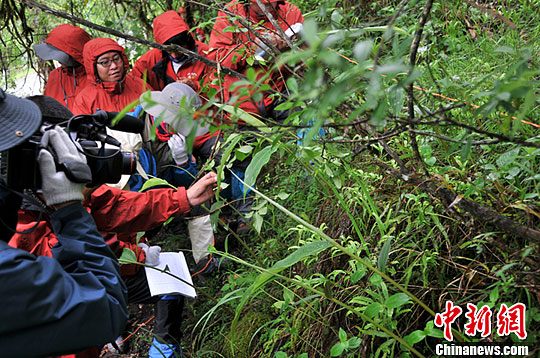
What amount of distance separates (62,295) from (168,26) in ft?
11.6

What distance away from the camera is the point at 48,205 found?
1982 millimetres

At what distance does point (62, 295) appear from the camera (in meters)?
1.76

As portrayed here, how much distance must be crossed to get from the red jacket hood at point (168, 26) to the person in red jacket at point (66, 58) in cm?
67

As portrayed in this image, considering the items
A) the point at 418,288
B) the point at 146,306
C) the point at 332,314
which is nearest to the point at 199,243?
the point at 146,306

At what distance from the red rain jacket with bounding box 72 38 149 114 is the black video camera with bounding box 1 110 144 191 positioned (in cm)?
249

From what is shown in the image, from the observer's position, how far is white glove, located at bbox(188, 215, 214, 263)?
3857 mm

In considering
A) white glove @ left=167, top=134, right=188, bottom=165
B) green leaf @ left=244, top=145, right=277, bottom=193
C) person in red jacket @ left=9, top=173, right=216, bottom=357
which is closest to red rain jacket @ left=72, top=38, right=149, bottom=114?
white glove @ left=167, top=134, right=188, bottom=165

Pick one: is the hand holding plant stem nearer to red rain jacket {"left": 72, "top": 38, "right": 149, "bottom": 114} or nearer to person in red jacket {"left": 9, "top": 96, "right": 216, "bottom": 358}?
person in red jacket {"left": 9, "top": 96, "right": 216, "bottom": 358}

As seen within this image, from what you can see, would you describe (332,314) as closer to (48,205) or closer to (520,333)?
(520,333)

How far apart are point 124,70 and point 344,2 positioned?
176 centimetres

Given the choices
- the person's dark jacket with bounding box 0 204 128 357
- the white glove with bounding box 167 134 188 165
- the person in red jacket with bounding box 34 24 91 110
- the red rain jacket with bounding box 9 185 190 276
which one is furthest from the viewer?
the person in red jacket with bounding box 34 24 91 110

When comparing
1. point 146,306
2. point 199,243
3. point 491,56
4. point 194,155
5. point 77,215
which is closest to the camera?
point 77,215

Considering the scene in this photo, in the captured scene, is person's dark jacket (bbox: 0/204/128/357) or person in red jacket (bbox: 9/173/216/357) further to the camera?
person in red jacket (bbox: 9/173/216/357)
